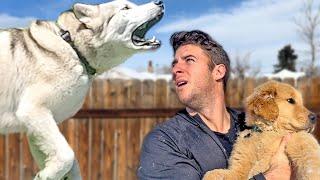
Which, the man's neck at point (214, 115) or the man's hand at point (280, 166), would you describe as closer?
the man's hand at point (280, 166)

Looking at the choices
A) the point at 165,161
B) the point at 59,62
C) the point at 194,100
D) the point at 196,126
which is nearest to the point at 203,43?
the point at 194,100

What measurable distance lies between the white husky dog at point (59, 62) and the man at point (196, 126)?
0.25 m

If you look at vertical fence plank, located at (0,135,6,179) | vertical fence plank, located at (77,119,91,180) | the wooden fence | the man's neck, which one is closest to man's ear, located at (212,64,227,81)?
the man's neck

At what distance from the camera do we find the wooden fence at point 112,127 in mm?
6711

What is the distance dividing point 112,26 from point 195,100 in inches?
21.7

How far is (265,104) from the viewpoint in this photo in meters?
2.71

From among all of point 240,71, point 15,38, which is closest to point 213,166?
point 15,38

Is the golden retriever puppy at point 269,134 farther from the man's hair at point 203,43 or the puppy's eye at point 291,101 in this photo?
the man's hair at point 203,43

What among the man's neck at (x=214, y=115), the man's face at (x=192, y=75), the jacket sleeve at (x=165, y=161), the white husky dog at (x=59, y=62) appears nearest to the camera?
the white husky dog at (x=59, y=62)

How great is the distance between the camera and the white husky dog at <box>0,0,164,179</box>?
8.49ft

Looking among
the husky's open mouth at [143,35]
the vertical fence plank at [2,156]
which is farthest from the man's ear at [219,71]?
the vertical fence plank at [2,156]

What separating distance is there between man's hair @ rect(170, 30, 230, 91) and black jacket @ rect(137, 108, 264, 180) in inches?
13.9

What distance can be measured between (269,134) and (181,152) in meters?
0.41

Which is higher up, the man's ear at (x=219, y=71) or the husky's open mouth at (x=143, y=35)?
the husky's open mouth at (x=143, y=35)
